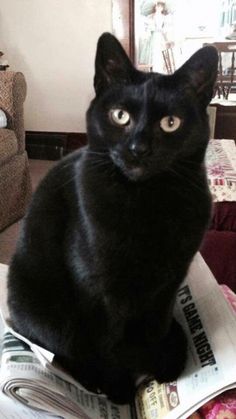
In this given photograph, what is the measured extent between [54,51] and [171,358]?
2.49 metres

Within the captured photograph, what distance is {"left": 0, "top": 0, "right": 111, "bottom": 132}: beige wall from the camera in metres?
2.64

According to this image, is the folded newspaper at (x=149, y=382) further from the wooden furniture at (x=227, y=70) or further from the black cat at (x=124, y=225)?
the wooden furniture at (x=227, y=70)

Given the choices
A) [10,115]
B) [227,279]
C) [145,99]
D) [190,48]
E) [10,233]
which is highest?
[145,99]

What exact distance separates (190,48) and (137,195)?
2.22 m

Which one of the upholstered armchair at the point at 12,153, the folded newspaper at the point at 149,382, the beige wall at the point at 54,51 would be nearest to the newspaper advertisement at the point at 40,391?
the folded newspaper at the point at 149,382

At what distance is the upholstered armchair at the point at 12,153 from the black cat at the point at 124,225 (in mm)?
1228

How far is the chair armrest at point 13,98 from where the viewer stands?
191cm

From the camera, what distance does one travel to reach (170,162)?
564mm

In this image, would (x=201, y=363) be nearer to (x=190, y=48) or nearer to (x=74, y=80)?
(x=190, y=48)

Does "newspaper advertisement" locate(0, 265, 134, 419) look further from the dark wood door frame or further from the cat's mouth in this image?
the dark wood door frame

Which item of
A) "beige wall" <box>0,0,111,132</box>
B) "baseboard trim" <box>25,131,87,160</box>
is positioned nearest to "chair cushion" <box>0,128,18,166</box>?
"beige wall" <box>0,0,111,132</box>

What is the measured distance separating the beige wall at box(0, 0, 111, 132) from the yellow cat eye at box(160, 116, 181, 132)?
211 cm

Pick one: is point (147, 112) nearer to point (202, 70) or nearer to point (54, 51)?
point (202, 70)

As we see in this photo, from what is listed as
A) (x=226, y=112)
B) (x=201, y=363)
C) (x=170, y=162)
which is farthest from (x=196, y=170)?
(x=226, y=112)
